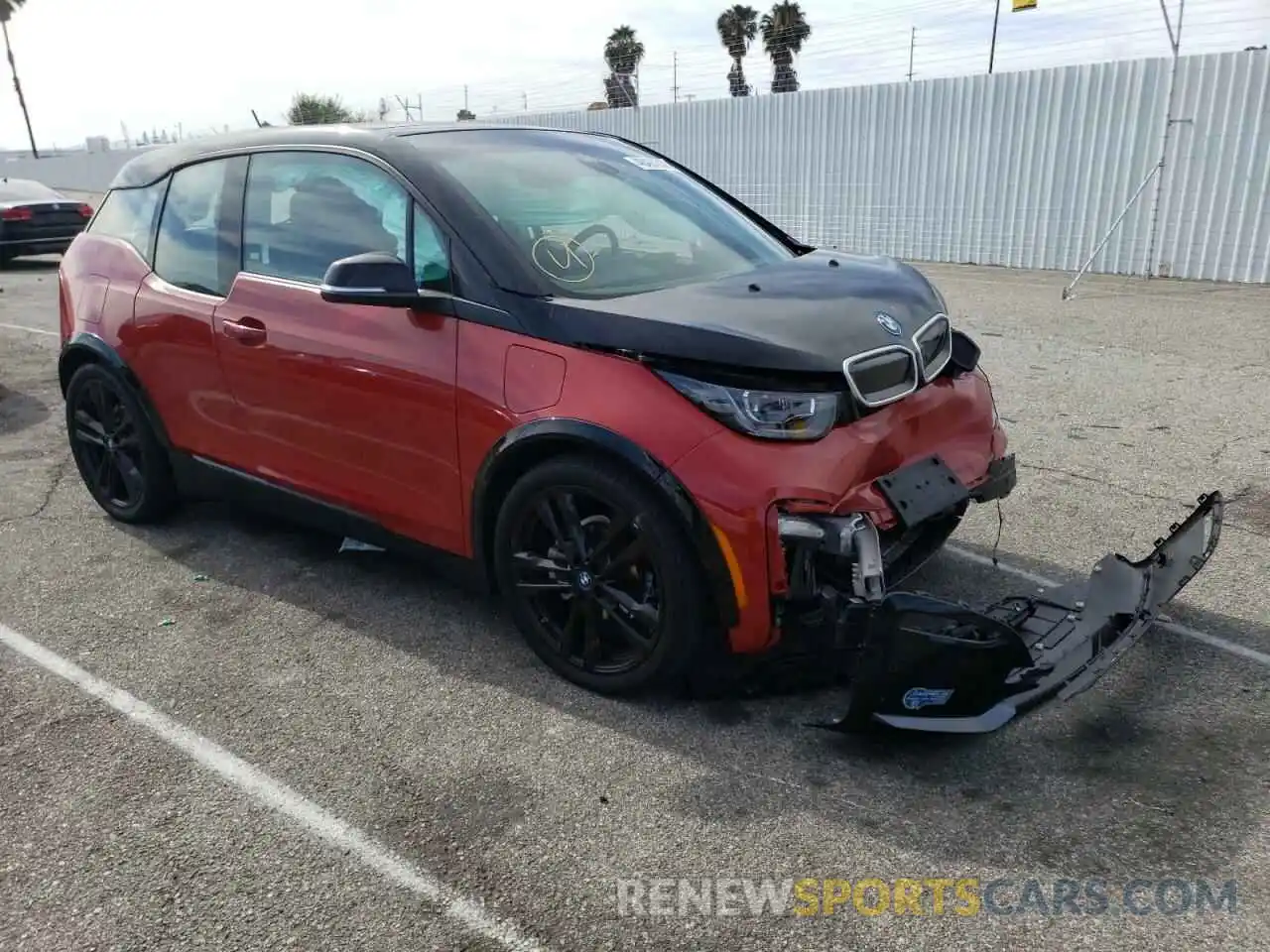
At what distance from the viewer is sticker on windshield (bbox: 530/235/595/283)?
3248 millimetres

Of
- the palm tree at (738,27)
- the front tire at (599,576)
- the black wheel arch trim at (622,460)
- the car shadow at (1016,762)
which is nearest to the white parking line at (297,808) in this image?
the car shadow at (1016,762)

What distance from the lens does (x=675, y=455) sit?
279cm

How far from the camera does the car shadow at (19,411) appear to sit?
22.7 ft

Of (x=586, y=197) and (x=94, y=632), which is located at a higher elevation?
(x=586, y=197)

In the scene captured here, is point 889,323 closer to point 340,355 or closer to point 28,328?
point 340,355

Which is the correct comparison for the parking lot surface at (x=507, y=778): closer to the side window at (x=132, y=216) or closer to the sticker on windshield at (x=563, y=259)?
the sticker on windshield at (x=563, y=259)

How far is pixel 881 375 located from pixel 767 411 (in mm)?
411

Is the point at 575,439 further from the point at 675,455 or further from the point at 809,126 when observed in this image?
the point at 809,126

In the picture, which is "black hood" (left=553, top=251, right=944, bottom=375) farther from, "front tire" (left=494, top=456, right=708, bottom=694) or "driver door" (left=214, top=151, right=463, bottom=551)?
"driver door" (left=214, top=151, right=463, bottom=551)

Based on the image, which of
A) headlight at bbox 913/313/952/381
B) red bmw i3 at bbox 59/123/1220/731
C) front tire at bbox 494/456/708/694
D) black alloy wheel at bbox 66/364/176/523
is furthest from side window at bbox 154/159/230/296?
headlight at bbox 913/313/952/381

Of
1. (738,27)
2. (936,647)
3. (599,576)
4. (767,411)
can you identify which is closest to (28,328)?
(599,576)

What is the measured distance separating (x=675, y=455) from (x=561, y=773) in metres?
0.96

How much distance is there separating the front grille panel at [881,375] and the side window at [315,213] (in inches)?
61.6

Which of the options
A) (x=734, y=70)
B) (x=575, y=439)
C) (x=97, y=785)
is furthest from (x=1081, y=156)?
(x=97, y=785)
